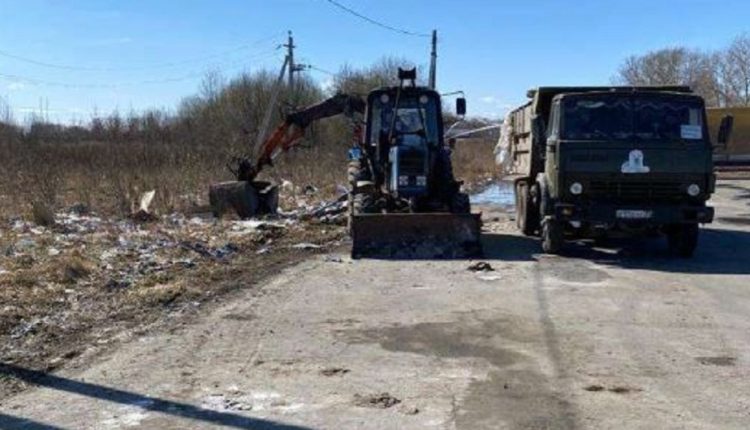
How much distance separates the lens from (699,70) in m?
80.1

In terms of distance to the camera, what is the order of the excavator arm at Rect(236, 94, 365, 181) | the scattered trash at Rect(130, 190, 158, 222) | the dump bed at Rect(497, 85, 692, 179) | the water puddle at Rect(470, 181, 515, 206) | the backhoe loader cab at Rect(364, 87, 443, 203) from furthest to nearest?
the water puddle at Rect(470, 181, 515, 206) < the excavator arm at Rect(236, 94, 365, 181) < the scattered trash at Rect(130, 190, 158, 222) < the backhoe loader cab at Rect(364, 87, 443, 203) < the dump bed at Rect(497, 85, 692, 179)

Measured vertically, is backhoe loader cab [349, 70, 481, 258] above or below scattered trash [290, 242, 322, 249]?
above

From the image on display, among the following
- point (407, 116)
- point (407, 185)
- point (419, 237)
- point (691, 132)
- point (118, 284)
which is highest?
point (407, 116)

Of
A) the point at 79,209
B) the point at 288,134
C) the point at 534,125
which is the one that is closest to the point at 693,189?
the point at 534,125

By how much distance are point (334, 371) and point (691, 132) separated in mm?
8096

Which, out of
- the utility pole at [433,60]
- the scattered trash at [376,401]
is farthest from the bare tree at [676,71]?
the scattered trash at [376,401]

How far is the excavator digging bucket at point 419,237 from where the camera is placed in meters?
13.0

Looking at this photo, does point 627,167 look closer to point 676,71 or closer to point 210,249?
point 210,249

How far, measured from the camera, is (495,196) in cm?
2738

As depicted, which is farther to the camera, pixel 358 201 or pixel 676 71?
pixel 676 71

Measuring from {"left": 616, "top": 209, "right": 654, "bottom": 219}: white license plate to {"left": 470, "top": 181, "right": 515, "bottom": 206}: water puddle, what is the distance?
37.5ft

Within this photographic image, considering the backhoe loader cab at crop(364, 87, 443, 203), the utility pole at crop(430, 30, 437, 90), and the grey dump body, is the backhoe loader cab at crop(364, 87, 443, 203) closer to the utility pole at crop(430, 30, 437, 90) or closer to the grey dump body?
the grey dump body

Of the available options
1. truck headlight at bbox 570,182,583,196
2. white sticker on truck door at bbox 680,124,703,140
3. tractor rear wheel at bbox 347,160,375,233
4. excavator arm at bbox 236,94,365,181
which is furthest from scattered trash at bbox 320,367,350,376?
excavator arm at bbox 236,94,365,181

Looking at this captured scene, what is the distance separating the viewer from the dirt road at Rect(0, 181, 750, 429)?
5.64 m
